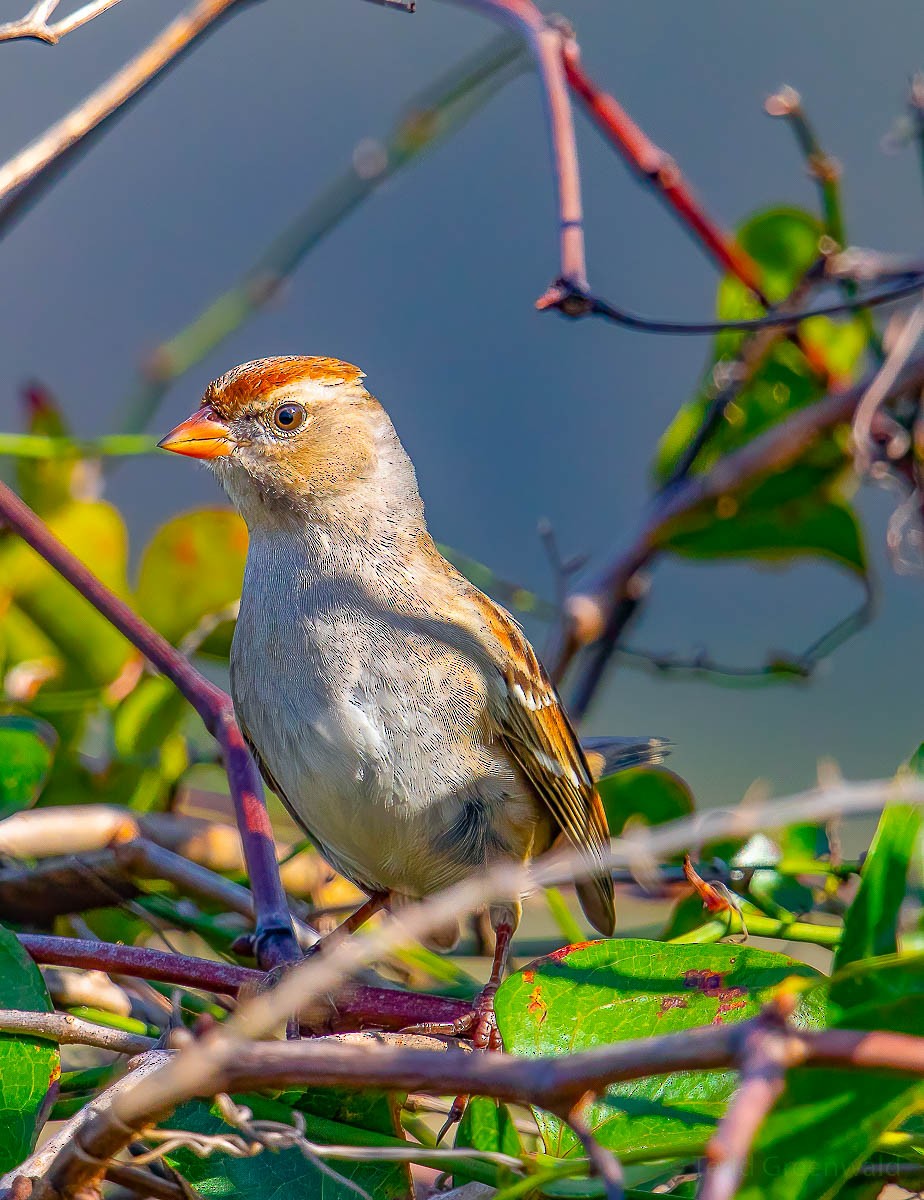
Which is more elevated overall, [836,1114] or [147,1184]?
[836,1114]

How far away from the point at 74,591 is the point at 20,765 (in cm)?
49

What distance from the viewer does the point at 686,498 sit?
2.24 m

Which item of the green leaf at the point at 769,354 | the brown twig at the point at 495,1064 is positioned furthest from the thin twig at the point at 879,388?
the brown twig at the point at 495,1064

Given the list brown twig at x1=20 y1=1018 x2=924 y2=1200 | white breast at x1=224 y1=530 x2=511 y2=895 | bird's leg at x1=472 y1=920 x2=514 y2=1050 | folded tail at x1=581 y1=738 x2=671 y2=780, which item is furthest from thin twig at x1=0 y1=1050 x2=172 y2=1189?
folded tail at x1=581 y1=738 x2=671 y2=780

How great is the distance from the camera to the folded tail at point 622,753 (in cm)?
246

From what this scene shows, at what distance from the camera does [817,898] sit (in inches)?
69.6

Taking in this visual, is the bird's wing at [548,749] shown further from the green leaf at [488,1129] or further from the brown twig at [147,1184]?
the brown twig at [147,1184]

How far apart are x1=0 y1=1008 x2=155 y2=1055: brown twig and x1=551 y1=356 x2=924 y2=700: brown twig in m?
1.09

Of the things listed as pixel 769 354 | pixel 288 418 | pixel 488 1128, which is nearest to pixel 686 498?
pixel 769 354

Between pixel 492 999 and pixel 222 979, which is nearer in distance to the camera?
pixel 222 979

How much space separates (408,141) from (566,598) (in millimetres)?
878

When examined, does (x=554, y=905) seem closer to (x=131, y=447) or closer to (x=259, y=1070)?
(x=131, y=447)

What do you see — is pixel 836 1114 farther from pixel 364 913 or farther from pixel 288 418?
pixel 288 418

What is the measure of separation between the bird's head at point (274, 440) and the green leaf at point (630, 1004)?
118cm
